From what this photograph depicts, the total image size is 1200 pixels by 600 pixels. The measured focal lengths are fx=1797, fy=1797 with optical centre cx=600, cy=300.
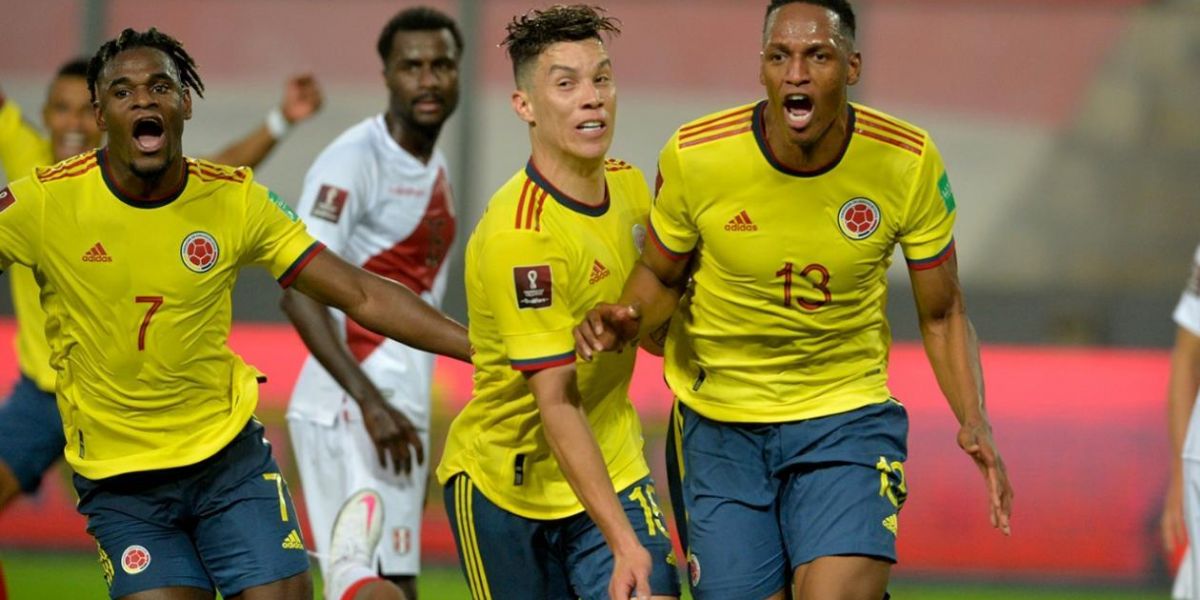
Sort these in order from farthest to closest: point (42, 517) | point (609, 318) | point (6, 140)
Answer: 1. point (42, 517)
2. point (6, 140)
3. point (609, 318)

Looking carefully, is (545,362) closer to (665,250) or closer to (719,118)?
(665,250)

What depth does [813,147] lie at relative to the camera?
4.64m

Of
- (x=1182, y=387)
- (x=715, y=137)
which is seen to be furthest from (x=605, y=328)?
(x=1182, y=387)

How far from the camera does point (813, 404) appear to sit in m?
4.78

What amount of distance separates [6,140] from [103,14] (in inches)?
182

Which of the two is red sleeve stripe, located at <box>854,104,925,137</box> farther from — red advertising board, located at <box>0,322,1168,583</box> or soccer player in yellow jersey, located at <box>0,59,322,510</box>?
red advertising board, located at <box>0,322,1168,583</box>

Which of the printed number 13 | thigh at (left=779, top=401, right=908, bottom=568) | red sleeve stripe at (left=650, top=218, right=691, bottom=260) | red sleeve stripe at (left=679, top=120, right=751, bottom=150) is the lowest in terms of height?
thigh at (left=779, top=401, right=908, bottom=568)

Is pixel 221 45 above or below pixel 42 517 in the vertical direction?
above

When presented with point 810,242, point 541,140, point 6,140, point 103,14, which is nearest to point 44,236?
point 541,140

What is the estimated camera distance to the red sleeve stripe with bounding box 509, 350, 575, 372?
14.6ft

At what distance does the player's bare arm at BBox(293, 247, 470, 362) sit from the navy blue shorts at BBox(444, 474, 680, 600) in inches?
15.8

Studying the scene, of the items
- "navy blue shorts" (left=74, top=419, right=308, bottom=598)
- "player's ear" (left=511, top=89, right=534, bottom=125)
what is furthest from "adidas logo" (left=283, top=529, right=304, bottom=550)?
"player's ear" (left=511, top=89, right=534, bottom=125)

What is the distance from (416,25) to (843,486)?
282 centimetres

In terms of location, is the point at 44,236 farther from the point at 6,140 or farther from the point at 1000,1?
the point at 1000,1
